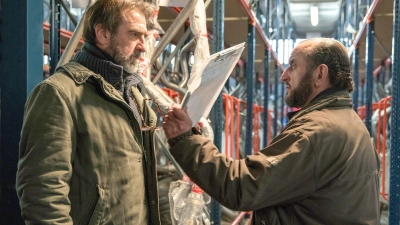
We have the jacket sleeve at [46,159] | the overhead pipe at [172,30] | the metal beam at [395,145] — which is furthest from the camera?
the metal beam at [395,145]

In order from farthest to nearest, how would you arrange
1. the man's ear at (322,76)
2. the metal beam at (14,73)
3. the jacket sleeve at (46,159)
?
the man's ear at (322,76) < the metal beam at (14,73) < the jacket sleeve at (46,159)

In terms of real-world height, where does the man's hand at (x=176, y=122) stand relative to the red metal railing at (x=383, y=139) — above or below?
above

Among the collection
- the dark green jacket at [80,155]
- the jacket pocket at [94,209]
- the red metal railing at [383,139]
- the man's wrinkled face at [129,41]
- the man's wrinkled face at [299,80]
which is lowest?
the red metal railing at [383,139]

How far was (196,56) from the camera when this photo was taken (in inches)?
133

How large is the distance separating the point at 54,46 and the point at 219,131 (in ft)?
5.72

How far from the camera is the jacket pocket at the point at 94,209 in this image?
5.84ft

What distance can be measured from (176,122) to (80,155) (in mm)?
413

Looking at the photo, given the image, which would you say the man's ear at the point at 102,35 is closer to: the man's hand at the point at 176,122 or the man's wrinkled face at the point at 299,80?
the man's hand at the point at 176,122

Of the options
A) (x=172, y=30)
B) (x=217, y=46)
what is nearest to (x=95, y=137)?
(x=172, y=30)

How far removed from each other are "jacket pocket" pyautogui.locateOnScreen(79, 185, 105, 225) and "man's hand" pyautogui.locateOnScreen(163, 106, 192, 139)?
1.27 feet

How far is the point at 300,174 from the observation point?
6.44 ft

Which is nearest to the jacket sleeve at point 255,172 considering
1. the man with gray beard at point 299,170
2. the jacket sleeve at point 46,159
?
the man with gray beard at point 299,170

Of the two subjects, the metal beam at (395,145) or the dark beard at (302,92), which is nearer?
the dark beard at (302,92)

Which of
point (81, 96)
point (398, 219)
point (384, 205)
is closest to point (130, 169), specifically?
point (81, 96)
